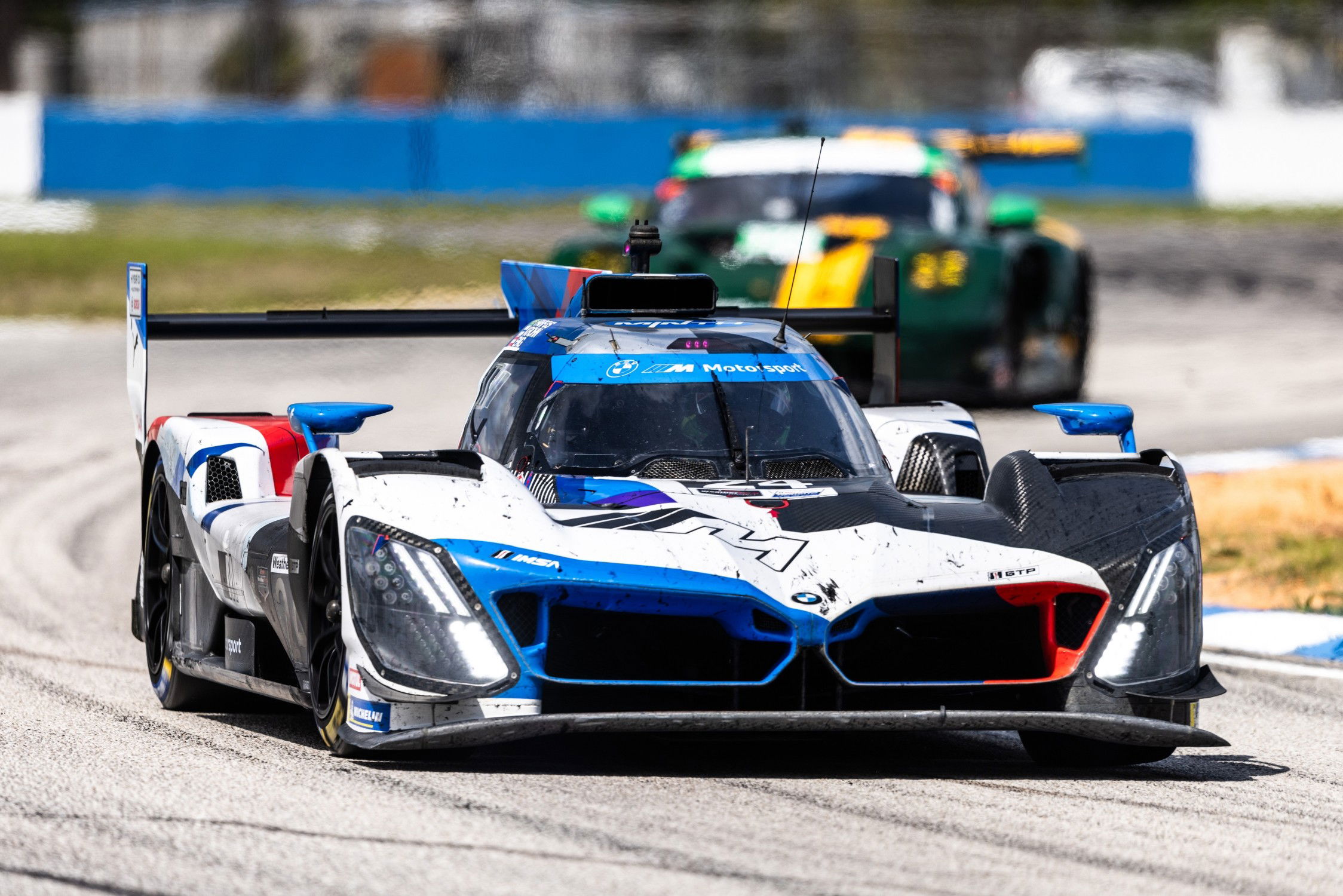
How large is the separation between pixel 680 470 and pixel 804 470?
1.25 ft

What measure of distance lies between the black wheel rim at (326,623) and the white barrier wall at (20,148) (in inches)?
939

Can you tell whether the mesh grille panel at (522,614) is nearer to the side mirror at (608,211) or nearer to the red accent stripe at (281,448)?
the red accent stripe at (281,448)

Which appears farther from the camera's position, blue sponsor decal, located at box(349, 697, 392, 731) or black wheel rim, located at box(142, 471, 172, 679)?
black wheel rim, located at box(142, 471, 172, 679)

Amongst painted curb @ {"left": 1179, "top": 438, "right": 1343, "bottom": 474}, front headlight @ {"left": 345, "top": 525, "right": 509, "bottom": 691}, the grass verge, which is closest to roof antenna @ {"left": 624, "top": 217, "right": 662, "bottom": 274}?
front headlight @ {"left": 345, "top": 525, "right": 509, "bottom": 691}

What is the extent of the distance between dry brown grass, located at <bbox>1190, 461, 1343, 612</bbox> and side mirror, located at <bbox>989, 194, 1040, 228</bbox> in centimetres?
276

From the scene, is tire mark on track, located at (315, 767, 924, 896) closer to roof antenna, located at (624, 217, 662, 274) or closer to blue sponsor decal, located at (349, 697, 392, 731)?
blue sponsor decal, located at (349, 697, 392, 731)

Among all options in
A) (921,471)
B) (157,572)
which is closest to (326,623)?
(157,572)

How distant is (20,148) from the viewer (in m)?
28.7

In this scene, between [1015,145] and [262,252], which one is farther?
[262,252]

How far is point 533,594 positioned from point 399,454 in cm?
66

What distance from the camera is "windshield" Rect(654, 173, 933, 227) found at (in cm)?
1431

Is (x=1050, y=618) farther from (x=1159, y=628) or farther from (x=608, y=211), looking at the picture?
(x=608, y=211)

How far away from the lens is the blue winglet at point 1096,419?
6.68 meters

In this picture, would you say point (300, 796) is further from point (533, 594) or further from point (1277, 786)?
point (1277, 786)
